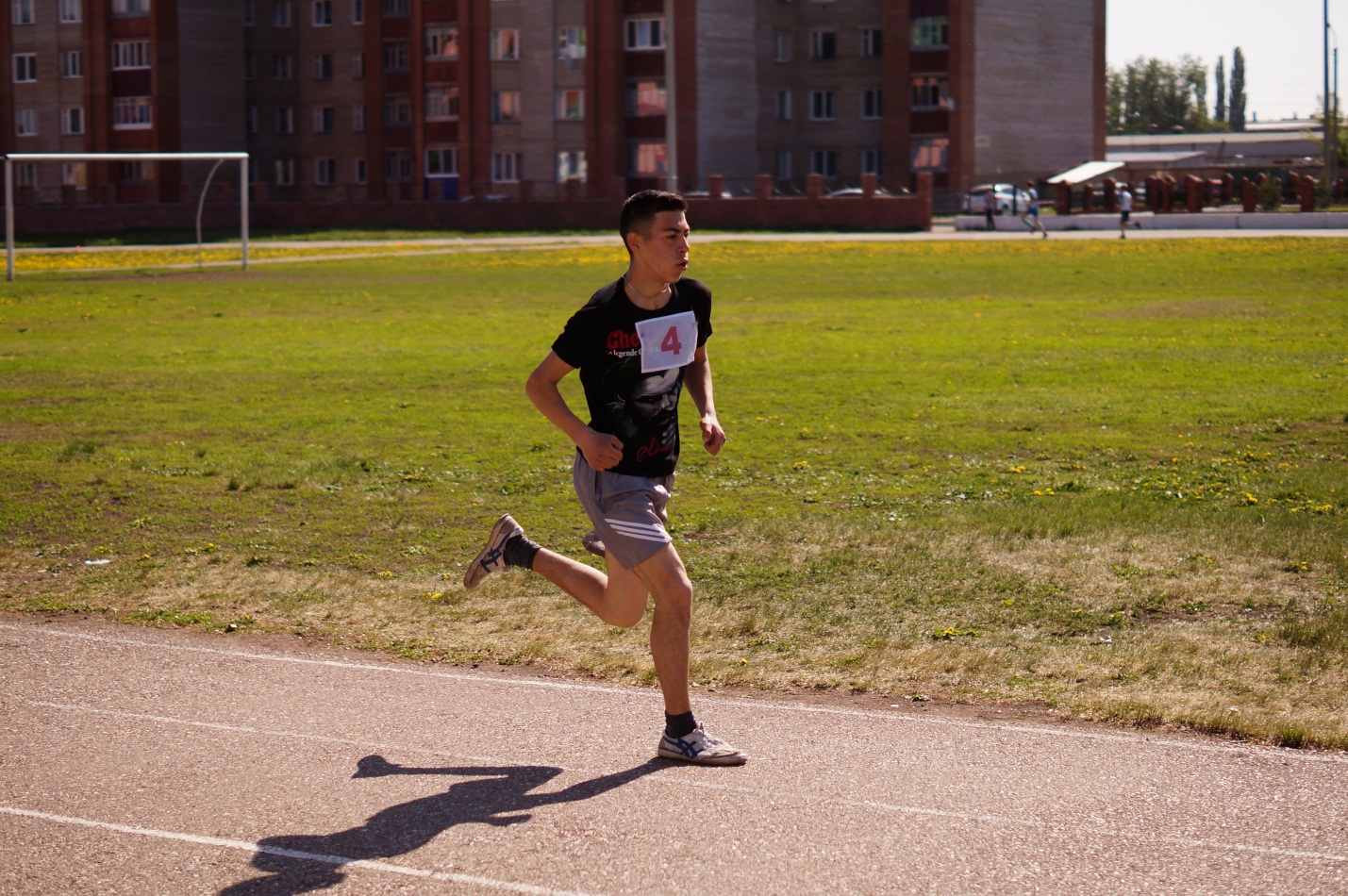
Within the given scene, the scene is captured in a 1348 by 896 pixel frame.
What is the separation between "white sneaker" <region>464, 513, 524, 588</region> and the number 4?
1.14 meters

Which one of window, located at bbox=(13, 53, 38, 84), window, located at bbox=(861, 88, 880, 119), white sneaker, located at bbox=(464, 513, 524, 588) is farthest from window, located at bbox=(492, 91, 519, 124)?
white sneaker, located at bbox=(464, 513, 524, 588)

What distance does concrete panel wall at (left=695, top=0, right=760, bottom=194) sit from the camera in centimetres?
7575

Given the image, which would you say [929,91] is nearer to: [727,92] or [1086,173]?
[1086,173]

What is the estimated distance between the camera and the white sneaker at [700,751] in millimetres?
5664

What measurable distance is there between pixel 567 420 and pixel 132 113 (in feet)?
274

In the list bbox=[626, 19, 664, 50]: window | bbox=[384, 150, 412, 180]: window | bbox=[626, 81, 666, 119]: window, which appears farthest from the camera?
bbox=[384, 150, 412, 180]: window

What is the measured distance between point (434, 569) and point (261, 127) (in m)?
83.7

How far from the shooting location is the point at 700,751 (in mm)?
5672

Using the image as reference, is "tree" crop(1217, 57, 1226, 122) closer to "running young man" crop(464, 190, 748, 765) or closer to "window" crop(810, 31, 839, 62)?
"window" crop(810, 31, 839, 62)

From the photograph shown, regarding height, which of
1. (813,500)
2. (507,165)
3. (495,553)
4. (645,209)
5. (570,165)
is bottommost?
(813,500)

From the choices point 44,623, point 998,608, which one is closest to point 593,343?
point 998,608

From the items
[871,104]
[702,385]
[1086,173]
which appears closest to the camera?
[702,385]

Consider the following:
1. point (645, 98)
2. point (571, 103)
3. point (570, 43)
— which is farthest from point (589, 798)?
point (570, 43)

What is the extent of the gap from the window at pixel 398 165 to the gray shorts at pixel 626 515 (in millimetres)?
82388
